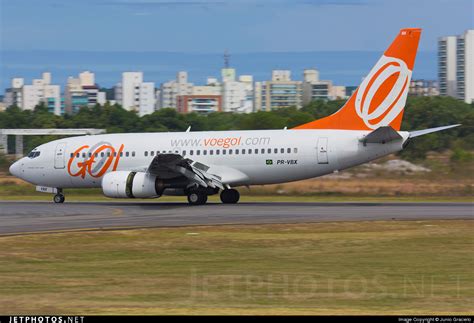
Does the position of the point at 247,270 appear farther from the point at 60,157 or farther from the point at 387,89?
the point at 60,157

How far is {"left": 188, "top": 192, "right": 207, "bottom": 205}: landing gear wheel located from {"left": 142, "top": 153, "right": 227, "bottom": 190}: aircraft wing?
920 mm

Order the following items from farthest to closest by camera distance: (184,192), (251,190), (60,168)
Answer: (251,190)
(60,168)
(184,192)

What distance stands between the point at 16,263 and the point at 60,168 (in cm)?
2239

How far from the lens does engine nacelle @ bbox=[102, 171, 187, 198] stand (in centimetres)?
3697

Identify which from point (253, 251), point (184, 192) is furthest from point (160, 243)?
point (184, 192)

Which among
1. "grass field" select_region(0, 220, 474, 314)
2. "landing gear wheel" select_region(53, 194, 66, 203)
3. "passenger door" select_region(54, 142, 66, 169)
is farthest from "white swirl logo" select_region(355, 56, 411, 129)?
"landing gear wheel" select_region(53, 194, 66, 203)

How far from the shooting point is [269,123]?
62.5 metres

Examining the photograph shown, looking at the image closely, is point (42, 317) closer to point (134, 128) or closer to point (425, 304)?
point (425, 304)

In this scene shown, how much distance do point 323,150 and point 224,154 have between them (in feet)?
15.2

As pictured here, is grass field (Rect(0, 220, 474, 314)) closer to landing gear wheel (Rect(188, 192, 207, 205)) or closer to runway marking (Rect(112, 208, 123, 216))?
runway marking (Rect(112, 208, 123, 216))

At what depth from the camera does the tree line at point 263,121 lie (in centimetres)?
6093

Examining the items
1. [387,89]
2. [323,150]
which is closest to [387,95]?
[387,89]

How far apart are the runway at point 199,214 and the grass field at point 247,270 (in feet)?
6.95

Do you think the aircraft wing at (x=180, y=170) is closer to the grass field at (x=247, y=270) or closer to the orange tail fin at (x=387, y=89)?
the orange tail fin at (x=387, y=89)
